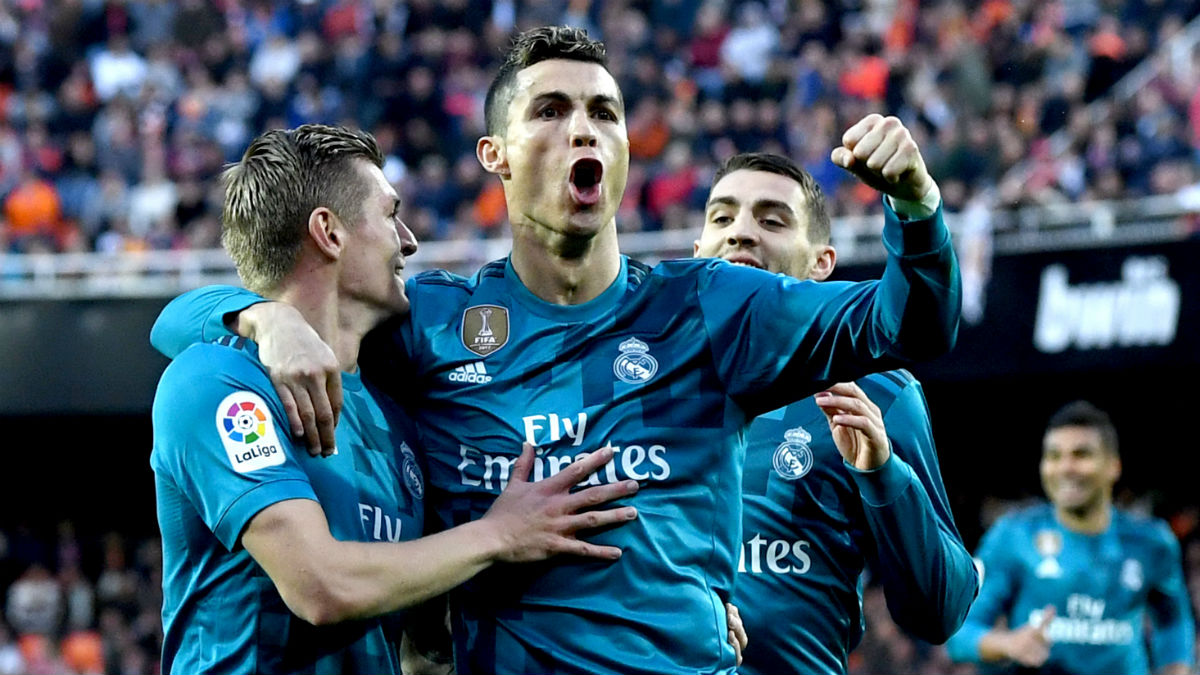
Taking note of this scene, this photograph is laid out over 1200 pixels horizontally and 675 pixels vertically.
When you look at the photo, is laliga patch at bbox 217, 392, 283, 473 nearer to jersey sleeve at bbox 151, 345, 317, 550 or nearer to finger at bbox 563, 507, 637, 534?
jersey sleeve at bbox 151, 345, 317, 550

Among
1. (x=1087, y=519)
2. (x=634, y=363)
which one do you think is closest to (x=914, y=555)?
(x=634, y=363)

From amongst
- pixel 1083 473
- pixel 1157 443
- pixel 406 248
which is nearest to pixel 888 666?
pixel 1157 443

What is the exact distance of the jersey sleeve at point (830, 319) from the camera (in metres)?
3.42

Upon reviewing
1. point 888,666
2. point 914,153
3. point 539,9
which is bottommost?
point 888,666

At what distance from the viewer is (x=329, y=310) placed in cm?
407

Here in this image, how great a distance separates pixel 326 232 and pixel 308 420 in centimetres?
53

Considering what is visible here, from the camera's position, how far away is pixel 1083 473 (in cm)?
874

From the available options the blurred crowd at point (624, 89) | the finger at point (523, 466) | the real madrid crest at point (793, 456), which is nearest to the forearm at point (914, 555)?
the real madrid crest at point (793, 456)

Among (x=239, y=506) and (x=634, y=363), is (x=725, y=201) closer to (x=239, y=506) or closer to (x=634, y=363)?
(x=634, y=363)

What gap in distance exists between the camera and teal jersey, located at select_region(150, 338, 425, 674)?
362 centimetres

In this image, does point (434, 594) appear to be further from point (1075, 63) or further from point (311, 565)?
point (1075, 63)

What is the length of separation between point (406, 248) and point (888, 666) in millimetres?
9681

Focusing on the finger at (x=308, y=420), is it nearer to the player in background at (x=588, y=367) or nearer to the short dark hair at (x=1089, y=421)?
the player in background at (x=588, y=367)

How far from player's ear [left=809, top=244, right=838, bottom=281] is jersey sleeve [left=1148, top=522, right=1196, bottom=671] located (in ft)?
13.1
